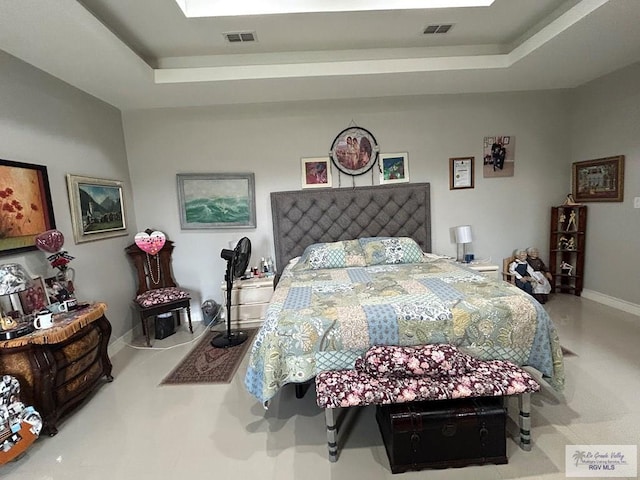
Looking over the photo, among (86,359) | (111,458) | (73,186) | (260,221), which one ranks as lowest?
(111,458)

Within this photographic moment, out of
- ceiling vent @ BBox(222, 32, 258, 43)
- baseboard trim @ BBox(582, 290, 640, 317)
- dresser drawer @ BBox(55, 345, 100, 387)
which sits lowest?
baseboard trim @ BBox(582, 290, 640, 317)

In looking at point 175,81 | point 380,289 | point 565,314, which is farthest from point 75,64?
point 565,314

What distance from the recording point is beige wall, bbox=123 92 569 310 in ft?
12.7

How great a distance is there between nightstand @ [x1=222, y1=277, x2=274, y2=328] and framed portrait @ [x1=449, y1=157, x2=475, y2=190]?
265 cm

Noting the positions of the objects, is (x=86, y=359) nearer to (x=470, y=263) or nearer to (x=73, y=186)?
(x=73, y=186)

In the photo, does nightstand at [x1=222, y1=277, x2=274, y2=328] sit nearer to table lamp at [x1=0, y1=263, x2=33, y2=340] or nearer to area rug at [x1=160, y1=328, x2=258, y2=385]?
area rug at [x1=160, y1=328, x2=258, y2=385]

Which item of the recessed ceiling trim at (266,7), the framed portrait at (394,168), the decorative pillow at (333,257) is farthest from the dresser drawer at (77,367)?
the framed portrait at (394,168)

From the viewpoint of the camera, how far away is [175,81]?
2.99 m

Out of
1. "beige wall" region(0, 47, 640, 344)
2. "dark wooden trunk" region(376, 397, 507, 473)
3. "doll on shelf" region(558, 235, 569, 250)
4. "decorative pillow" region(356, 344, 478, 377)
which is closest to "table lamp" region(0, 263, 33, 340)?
"beige wall" region(0, 47, 640, 344)

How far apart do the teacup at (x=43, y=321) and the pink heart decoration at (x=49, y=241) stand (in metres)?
0.57

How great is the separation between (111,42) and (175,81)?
0.72 m

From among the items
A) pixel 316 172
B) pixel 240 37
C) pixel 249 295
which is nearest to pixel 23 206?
pixel 249 295

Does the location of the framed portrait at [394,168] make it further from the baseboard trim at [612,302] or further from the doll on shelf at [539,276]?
the baseboard trim at [612,302]

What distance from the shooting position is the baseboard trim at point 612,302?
3447mm
